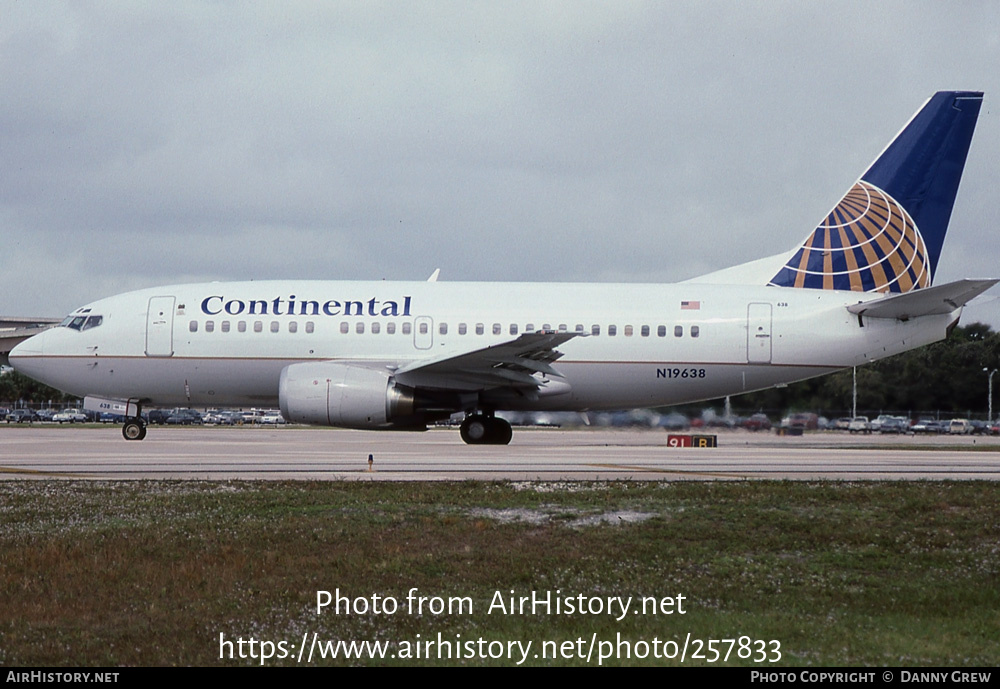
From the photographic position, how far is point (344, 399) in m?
23.6

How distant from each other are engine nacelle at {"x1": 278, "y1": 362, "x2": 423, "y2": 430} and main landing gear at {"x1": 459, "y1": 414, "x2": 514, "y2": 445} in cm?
238

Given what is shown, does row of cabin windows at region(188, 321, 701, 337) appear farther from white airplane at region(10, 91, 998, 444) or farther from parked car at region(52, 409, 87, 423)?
parked car at region(52, 409, 87, 423)

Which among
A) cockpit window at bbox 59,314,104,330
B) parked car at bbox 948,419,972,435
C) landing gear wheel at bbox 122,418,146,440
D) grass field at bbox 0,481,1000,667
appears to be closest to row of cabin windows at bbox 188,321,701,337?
cockpit window at bbox 59,314,104,330

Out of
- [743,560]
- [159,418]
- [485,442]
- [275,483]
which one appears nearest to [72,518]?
[275,483]

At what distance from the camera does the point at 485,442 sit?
2622cm

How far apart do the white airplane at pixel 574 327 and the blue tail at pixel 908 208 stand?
1.5 inches

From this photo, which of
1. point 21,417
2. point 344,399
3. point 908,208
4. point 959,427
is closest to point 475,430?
point 344,399

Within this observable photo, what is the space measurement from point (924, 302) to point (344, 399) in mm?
14079

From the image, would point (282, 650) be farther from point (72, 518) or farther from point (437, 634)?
point (72, 518)

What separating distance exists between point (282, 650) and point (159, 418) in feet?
230

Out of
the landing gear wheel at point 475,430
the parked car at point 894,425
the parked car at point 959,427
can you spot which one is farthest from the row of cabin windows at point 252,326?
the parked car at point 959,427

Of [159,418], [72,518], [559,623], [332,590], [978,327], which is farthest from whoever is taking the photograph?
[159,418]

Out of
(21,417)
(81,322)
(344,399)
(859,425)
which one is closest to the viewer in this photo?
(344,399)

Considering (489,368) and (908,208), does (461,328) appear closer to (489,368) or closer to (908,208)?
(489,368)
